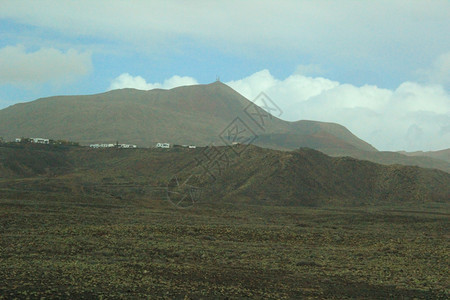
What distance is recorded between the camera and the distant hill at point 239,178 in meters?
56.7

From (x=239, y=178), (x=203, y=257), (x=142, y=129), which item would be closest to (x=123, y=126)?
(x=142, y=129)

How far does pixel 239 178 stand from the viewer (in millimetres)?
61844

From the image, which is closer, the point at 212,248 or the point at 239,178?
the point at 212,248

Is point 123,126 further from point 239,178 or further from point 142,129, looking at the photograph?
point 239,178

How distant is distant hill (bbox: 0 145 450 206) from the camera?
56.7 meters

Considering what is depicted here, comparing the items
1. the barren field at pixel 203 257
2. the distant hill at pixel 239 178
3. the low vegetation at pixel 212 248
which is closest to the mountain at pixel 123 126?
the distant hill at pixel 239 178

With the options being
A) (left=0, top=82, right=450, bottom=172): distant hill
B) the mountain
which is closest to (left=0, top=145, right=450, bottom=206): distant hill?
(left=0, top=82, right=450, bottom=172): distant hill

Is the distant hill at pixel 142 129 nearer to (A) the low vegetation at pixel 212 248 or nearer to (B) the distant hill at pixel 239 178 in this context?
(B) the distant hill at pixel 239 178

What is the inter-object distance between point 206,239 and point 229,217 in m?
13.5

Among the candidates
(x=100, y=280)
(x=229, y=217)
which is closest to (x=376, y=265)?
(x=100, y=280)

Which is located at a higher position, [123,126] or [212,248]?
[123,126]

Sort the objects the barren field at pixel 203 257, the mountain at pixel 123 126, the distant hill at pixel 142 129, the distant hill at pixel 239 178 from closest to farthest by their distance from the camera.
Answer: the barren field at pixel 203 257
the distant hill at pixel 239 178
the distant hill at pixel 142 129
the mountain at pixel 123 126

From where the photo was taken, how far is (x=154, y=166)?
249 ft

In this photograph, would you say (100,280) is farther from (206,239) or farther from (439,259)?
(439,259)
